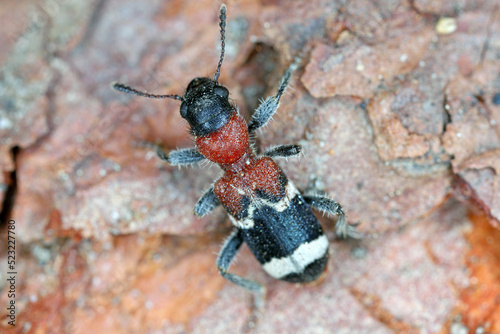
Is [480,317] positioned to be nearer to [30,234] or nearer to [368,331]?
[368,331]

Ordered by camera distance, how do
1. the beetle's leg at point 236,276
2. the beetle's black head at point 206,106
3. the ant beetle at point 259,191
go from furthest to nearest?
1. the beetle's leg at point 236,276
2. the ant beetle at point 259,191
3. the beetle's black head at point 206,106

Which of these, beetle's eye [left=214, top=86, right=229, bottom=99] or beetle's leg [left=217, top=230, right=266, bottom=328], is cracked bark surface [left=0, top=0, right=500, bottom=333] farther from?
beetle's eye [left=214, top=86, right=229, bottom=99]

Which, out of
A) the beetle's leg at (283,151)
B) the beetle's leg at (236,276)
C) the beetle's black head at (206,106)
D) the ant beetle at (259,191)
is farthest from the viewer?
the beetle's leg at (236,276)

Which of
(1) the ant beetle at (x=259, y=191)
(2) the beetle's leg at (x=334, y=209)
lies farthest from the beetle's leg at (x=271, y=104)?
(2) the beetle's leg at (x=334, y=209)

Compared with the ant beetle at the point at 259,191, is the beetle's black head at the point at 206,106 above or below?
above

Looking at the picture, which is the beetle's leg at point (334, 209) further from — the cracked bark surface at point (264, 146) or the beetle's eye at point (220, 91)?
the beetle's eye at point (220, 91)

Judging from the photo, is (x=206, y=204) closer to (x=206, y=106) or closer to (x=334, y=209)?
(x=206, y=106)
